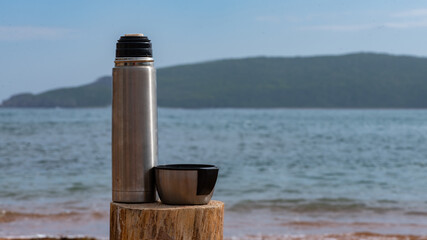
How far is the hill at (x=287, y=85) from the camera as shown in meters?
81.4

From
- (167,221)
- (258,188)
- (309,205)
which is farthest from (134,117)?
(258,188)

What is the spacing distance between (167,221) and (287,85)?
86.3 meters

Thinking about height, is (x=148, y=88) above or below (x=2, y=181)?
above

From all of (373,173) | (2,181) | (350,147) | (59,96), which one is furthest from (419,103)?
(2,181)

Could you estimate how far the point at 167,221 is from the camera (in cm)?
277

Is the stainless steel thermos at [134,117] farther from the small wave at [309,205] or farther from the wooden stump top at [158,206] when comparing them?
the small wave at [309,205]

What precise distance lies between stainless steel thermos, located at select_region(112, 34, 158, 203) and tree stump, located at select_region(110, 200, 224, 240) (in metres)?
0.10

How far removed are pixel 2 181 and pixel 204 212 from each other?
1352 cm

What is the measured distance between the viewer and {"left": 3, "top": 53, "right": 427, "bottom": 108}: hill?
81.4 m

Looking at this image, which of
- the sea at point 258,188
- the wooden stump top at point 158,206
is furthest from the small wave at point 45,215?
the wooden stump top at point 158,206

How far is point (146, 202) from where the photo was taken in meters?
2.89

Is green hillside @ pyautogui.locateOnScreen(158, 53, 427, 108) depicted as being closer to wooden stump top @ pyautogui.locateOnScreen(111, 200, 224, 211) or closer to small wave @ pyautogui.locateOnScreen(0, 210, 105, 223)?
small wave @ pyautogui.locateOnScreen(0, 210, 105, 223)

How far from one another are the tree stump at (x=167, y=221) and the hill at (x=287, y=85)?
79418mm

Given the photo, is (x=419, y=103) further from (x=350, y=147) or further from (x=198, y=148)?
(x=198, y=148)
